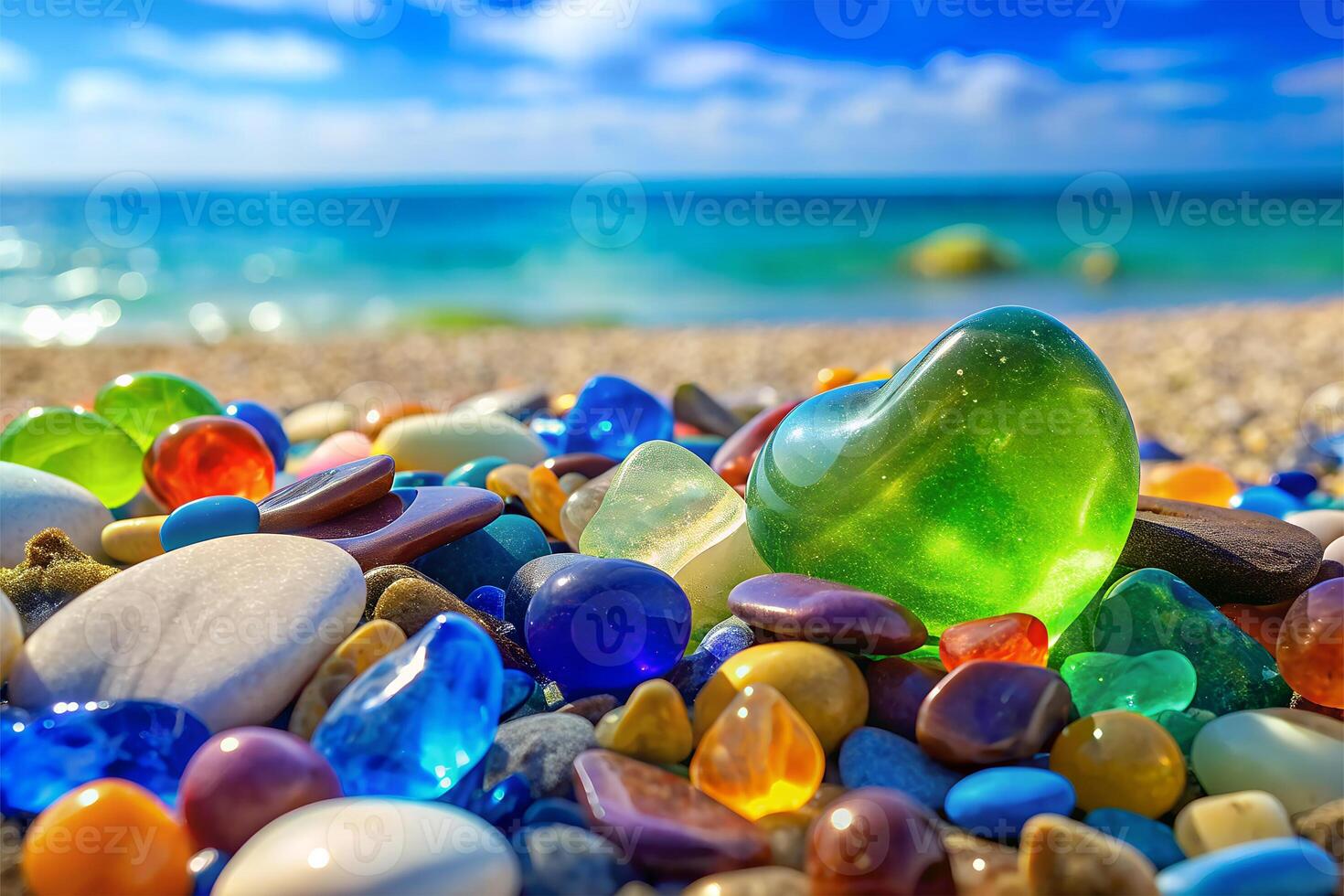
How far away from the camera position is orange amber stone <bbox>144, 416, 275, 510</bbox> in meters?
2.45

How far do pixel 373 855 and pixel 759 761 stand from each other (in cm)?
50

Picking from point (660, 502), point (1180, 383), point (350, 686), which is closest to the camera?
point (350, 686)

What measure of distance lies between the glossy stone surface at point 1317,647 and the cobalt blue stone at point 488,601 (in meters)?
1.32

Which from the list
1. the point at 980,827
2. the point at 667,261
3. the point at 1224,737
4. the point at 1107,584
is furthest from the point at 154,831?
the point at 667,261

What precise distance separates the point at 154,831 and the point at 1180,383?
551cm

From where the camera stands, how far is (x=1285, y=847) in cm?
123

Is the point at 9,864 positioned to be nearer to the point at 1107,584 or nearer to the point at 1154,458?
the point at 1107,584

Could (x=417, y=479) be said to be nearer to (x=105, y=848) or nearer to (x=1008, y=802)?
(x=105, y=848)

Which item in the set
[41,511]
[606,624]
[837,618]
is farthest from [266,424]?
[837,618]

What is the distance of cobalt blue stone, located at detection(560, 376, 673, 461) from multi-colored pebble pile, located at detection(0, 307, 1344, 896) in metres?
0.65

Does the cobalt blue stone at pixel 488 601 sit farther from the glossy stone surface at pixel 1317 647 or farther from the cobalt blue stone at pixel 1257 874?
the glossy stone surface at pixel 1317 647

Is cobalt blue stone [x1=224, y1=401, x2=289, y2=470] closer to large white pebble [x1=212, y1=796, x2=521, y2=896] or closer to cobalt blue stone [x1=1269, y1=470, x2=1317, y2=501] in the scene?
large white pebble [x1=212, y1=796, x2=521, y2=896]

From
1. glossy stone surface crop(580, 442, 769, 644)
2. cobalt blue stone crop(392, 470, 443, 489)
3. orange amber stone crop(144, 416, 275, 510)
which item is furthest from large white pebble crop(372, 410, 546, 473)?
glossy stone surface crop(580, 442, 769, 644)

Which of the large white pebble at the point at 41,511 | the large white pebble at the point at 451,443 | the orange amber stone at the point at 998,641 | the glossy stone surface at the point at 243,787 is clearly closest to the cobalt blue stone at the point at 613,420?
the large white pebble at the point at 451,443
